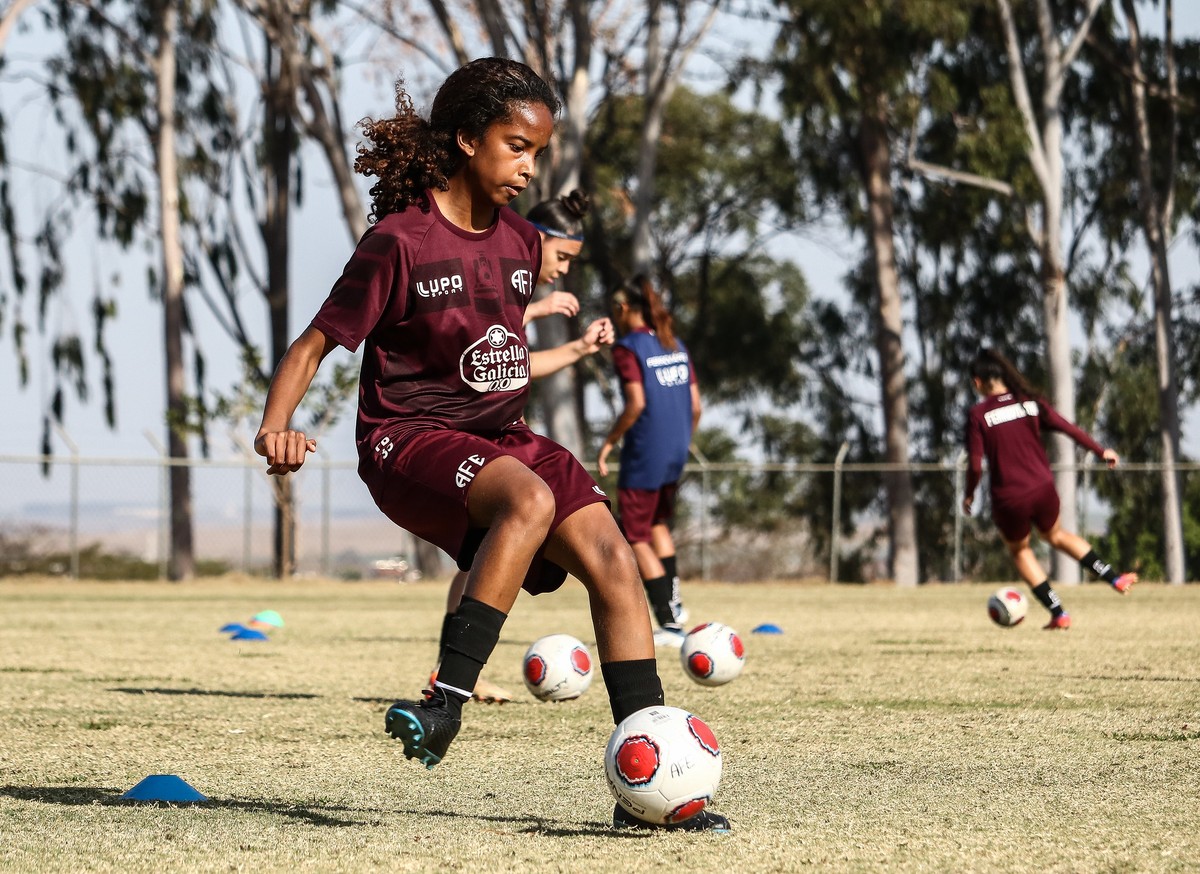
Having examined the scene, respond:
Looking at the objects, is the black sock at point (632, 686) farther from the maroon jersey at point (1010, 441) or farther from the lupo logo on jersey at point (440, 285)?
the maroon jersey at point (1010, 441)

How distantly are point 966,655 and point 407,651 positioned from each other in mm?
3261

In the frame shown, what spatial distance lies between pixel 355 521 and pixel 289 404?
79.2ft

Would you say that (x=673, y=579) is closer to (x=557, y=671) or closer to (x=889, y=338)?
(x=557, y=671)

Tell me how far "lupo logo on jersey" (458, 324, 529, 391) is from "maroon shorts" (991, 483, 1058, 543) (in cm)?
768

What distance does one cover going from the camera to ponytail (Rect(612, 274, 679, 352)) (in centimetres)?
934

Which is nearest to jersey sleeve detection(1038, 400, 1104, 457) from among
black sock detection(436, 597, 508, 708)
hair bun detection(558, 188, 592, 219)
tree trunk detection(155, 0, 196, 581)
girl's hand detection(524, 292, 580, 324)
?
hair bun detection(558, 188, 592, 219)

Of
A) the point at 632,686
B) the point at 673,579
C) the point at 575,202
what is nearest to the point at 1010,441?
the point at 673,579

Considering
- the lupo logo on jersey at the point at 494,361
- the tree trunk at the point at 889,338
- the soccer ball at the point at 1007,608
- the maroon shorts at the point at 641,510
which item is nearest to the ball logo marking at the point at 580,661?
the lupo logo on jersey at the point at 494,361

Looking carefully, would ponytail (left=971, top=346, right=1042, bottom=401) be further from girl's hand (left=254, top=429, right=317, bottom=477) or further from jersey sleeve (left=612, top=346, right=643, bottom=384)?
girl's hand (left=254, top=429, right=317, bottom=477)

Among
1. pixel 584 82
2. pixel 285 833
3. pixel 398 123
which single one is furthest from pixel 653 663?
pixel 584 82

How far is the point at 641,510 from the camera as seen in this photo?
955 centimetres

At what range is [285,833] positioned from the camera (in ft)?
11.4

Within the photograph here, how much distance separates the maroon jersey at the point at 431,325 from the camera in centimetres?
381

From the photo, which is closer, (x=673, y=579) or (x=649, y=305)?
(x=649, y=305)
